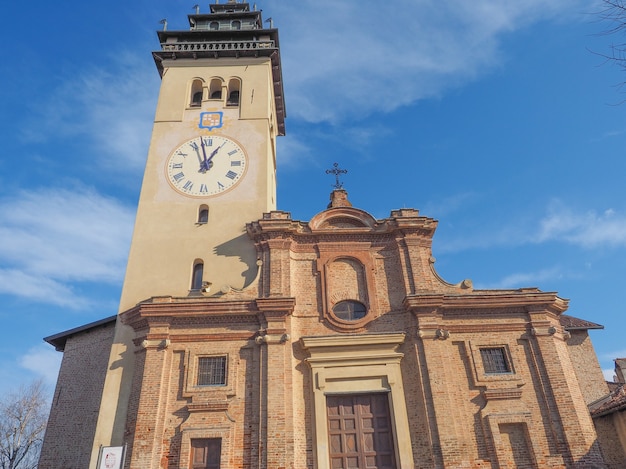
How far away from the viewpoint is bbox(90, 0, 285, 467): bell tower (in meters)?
17.5

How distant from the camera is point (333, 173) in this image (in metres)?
22.7

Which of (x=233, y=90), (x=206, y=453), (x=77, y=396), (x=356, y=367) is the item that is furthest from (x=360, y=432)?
(x=233, y=90)

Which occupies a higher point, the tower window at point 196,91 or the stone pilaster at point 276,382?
the tower window at point 196,91

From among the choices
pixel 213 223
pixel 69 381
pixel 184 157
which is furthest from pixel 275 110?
pixel 69 381

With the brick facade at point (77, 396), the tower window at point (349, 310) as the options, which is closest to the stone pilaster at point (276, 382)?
the tower window at point (349, 310)

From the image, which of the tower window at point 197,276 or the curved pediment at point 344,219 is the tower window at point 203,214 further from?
the curved pediment at point 344,219

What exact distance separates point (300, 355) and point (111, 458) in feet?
19.9

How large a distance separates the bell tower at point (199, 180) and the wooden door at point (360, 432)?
5.10 meters

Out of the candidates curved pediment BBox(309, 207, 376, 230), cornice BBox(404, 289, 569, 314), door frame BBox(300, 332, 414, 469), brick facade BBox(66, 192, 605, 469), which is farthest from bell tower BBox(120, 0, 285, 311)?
cornice BBox(404, 289, 569, 314)

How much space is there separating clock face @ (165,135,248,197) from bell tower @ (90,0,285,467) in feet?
0.14

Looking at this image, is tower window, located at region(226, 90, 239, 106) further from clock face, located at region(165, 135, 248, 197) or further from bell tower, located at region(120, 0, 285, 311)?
clock face, located at region(165, 135, 248, 197)

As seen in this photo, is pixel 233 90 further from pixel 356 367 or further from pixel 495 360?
pixel 495 360

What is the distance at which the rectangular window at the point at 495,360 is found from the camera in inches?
627

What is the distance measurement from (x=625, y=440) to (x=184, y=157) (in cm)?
1958
